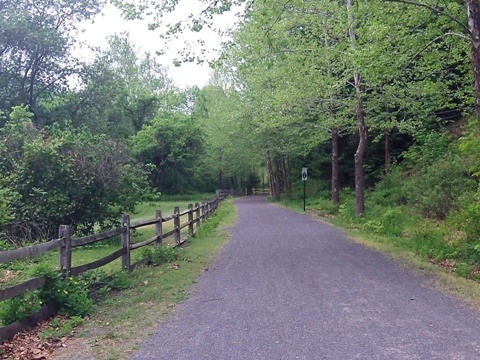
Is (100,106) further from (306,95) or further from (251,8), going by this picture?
(251,8)

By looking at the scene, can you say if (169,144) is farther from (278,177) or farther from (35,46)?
(35,46)

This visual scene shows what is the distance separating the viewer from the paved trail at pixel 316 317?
501cm

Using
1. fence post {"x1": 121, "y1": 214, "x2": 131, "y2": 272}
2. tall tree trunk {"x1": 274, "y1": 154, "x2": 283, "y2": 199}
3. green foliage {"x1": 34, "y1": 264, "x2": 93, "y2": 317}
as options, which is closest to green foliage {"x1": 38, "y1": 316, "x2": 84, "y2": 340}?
green foliage {"x1": 34, "y1": 264, "x2": 93, "y2": 317}

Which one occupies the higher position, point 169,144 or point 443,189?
point 169,144

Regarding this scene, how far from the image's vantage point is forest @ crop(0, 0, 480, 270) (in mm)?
11086

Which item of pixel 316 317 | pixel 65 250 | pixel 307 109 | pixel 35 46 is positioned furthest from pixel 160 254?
pixel 35 46

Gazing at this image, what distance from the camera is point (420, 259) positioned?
10781 millimetres

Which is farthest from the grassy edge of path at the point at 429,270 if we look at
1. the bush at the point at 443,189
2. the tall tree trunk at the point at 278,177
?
the tall tree trunk at the point at 278,177

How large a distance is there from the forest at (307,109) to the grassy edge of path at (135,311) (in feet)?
15.0

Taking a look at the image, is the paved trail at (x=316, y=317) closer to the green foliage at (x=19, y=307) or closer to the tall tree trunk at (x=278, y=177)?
the green foliage at (x=19, y=307)

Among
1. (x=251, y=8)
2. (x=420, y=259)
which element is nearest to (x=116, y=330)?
(x=420, y=259)

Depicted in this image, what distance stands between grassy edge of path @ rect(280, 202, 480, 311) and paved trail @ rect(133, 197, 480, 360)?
0.24m

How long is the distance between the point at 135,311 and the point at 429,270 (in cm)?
561

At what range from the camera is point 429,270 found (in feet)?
31.0
